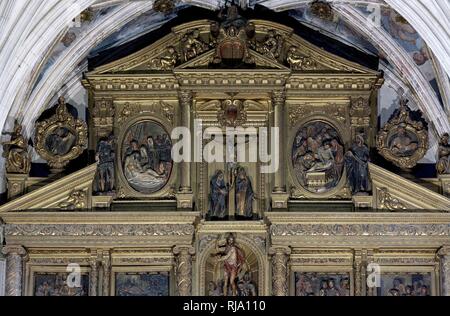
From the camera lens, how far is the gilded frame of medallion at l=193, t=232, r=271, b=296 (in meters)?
36.9

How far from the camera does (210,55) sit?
3788 cm

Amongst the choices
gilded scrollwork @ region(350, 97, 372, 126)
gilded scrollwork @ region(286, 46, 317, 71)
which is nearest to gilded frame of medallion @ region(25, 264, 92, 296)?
gilded scrollwork @ region(286, 46, 317, 71)

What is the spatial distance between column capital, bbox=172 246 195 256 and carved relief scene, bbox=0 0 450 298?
0.04 meters

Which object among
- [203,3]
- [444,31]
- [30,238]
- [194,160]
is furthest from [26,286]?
[444,31]

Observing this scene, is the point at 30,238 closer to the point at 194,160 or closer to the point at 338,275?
the point at 194,160

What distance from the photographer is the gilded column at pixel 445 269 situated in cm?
3666

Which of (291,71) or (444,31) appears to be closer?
(444,31)

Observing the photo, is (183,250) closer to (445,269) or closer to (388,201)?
(388,201)

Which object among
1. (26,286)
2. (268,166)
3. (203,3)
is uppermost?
(203,3)

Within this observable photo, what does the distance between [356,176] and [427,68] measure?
8.20 ft

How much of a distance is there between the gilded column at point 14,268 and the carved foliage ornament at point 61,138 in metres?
1.88

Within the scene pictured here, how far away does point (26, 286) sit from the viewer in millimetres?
37000

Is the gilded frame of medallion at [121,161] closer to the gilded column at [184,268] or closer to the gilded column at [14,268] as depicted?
the gilded column at [184,268]

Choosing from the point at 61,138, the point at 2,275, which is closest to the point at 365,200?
the point at 61,138
